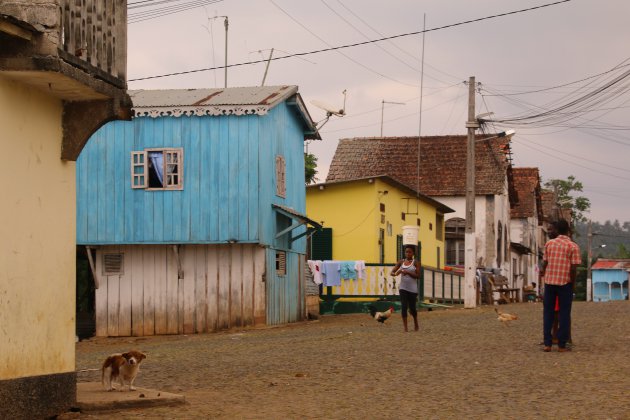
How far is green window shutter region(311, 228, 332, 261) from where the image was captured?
3641cm

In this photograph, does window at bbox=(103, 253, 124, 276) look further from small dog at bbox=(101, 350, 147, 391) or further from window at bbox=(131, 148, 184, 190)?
small dog at bbox=(101, 350, 147, 391)

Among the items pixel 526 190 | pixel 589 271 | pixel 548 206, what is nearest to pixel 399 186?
pixel 526 190

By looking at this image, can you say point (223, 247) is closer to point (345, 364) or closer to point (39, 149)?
point (345, 364)

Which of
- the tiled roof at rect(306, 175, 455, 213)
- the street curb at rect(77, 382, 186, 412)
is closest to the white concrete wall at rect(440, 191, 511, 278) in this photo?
the tiled roof at rect(306, 175, 455, 213)

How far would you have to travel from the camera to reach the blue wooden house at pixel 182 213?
25219mm

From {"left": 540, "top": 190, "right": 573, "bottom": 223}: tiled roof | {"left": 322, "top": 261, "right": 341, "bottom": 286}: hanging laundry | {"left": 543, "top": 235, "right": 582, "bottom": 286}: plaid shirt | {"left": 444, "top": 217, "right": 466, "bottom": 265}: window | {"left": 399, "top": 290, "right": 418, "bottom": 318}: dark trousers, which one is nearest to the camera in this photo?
{"left": 543, "top": 235, "right": 582, "bottom": 286}: plaid shirt

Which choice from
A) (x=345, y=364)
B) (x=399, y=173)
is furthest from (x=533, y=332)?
(x=399, y=173)

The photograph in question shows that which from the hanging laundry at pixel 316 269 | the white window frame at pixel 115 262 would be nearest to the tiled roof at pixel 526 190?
the hanging laundry at pixel 316 269

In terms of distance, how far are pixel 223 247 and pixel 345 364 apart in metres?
11.2

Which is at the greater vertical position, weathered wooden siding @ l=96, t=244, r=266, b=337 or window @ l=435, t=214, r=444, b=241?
window @ l=435, t=214, r=444, b=241

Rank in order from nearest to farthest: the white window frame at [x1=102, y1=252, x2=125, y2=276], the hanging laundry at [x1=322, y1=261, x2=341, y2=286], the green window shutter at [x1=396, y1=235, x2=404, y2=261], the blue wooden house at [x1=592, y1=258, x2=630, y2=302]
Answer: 1. the white window frame at [x1=102, y1=252, x2=125, y2=276]
2. the hanging laundry at [x1=322, y1=261, x2=341, y2=286]
3. the green window shutter at [x1=396, y1=235, x2=404, y2=261]
4. the blue wooden house at [x1=592, y1=258, x2=630, y2=302]

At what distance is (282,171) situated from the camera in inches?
1101

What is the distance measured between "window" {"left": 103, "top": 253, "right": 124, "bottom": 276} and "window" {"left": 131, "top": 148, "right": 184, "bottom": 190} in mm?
1963

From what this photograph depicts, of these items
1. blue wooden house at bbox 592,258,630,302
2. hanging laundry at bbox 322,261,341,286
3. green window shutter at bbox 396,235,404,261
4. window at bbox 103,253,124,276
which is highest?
green window shutter at bbox 396,235,404,261
